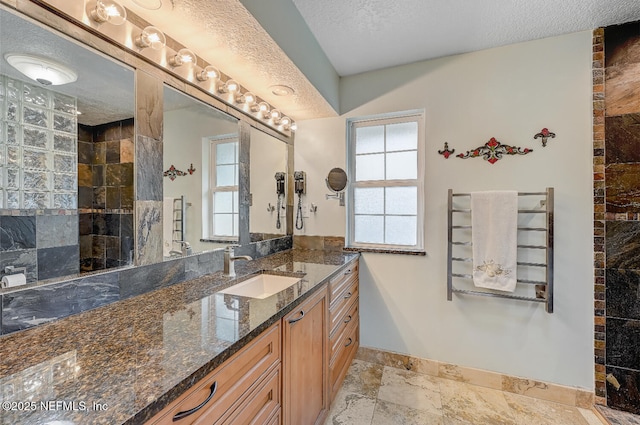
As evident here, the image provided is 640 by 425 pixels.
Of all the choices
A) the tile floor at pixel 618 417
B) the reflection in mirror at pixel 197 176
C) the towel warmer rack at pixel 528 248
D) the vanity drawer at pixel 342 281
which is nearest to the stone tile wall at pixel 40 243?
the reflection in mirror at pixel 197 176

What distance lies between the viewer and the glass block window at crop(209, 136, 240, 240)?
1.81 meters

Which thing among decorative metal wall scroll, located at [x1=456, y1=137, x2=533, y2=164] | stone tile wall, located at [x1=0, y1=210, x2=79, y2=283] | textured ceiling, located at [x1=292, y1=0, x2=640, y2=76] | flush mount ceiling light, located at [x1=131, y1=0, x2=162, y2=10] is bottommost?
stone tile wall, located at [x1=0, y1=210, x2=79, y2=283]

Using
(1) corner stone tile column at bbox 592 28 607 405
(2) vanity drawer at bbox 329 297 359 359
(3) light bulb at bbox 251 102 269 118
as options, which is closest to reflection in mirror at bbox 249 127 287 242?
(3) light bulb at bbox 251 102 269 118

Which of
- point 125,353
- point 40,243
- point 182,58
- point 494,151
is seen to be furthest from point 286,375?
point 494,151

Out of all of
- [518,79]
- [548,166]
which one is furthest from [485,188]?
[518,79]

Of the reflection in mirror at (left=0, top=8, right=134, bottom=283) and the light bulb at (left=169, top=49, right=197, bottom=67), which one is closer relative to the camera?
the reflection in mirror at (left=0, top=8, right=134, bottom=283)

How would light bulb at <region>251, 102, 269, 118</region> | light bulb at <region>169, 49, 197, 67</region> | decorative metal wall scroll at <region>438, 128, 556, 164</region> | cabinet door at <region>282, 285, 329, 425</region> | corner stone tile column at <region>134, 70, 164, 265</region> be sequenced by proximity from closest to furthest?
1. cabinet door at <region>282, 285, 329, 425</region>
2. corner stone tile column at <region>134, 70, 164, 265</region>
3. light bulb at <region>169, 49, 197, 67</region>
4. decorative metal wall scroll at <region>438, 128, 556, 164</region>
5. light bulb at <region>251, 102, 269, 118</region>

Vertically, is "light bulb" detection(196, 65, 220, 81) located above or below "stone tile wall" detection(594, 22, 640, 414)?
above

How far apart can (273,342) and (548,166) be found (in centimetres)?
218

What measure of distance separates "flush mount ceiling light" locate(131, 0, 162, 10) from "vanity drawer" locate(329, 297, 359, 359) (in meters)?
1.94

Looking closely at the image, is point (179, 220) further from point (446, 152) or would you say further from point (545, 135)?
point (545, 135)

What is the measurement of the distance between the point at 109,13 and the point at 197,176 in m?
0.83

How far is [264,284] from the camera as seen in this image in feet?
5.75

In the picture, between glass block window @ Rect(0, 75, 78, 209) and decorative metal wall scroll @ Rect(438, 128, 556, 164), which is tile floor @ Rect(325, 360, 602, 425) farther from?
glass block window @ Rect(0, 75, 78, 209)
